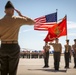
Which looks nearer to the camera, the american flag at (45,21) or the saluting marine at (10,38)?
the saluting marine at (10,38)

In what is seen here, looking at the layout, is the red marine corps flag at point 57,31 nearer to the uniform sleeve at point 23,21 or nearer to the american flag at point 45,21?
the american flag at point 45,21

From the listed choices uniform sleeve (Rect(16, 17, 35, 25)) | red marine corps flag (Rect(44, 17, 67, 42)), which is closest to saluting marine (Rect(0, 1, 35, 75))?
uniform sleeve (Rect(16, 17, 35, 25))

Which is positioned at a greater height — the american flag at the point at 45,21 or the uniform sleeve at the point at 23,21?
the american flag at the point at 45,21

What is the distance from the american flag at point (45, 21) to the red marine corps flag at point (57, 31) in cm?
86

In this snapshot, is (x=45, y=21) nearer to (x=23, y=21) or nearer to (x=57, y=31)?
(x=57, y=31)

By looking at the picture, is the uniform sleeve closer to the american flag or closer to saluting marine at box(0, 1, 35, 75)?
saluting marine at box(0, 1, 35, 75)

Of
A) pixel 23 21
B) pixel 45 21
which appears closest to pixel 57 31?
pixel 45 21

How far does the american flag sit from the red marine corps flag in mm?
857

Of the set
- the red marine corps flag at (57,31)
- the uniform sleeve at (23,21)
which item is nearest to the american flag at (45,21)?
the red marine corps flag at (57,31)

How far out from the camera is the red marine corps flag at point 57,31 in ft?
61.1

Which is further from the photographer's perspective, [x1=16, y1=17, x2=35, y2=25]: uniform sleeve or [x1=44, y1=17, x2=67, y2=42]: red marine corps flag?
[x1=44, y1=17, x2=67, y2=42]: red marine corps flag

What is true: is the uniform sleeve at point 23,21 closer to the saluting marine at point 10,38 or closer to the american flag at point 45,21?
the saluting marine at point 10,38

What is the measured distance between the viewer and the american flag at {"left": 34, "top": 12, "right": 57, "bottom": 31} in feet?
66.3

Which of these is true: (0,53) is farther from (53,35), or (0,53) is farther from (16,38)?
(53,35)
